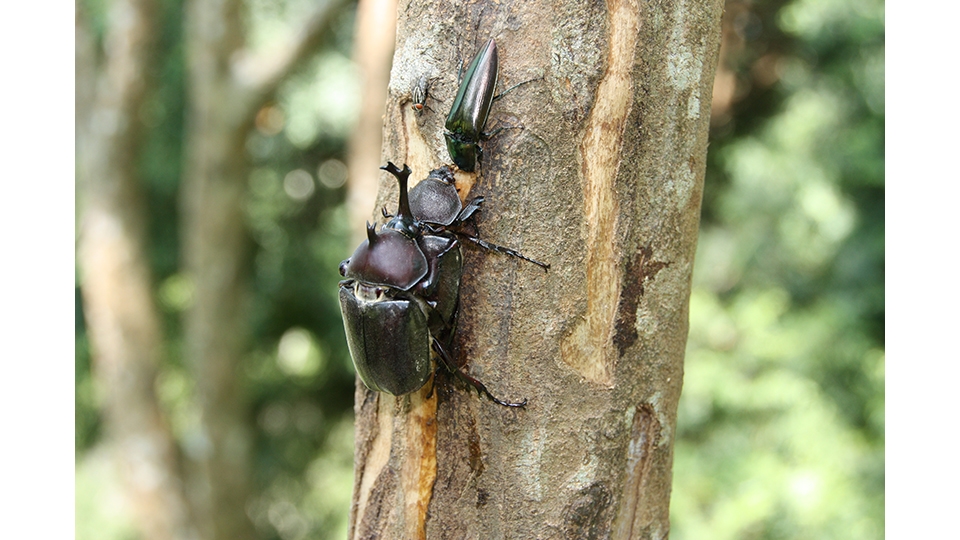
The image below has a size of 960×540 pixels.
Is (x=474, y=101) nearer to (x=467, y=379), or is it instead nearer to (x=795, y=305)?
(x=467, y=379)

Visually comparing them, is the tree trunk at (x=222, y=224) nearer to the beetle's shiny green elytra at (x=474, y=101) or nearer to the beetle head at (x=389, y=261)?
the beetle head at (x=389, y=261)

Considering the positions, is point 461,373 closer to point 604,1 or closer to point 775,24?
point 604,1

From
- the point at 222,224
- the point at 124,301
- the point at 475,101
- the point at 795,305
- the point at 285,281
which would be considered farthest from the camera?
the point at 285,281

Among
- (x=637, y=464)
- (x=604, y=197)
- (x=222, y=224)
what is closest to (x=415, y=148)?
(x=604, y=197)

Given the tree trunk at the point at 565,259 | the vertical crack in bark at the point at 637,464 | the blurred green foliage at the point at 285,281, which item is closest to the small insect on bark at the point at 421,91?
the tree trunk at the point at 565,259

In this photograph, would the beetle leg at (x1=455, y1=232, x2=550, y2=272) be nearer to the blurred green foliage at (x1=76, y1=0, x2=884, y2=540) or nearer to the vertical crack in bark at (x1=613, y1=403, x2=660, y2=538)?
the vertical crack in bark at (x1=613, y1=403, x2=660, y2=538)

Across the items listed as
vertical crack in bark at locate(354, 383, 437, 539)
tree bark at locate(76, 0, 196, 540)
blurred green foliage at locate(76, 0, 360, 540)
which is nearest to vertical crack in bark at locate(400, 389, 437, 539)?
vertical crack in bark at locate(354, 383, 437, 539)

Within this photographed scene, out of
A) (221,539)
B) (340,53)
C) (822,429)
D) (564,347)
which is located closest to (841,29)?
(822,429)
